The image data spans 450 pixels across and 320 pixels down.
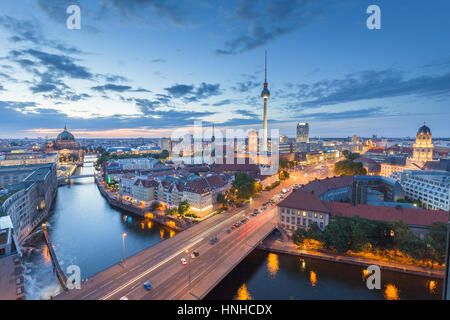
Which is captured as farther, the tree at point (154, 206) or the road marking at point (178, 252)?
the tree at point (154, 206)

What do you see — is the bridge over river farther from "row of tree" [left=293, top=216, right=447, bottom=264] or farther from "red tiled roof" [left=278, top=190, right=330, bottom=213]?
"row of tree" [left=293, top=216, right=447, bottom=264]

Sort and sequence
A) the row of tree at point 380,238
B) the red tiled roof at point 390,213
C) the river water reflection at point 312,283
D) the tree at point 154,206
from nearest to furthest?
the river water reflection at point 312,283, the row of tree at point 380,238, the red tiled roof at point 390,213, the tree at point 154,206

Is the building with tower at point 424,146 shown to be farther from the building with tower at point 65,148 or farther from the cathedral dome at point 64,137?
the cathedral dome at point 64,137

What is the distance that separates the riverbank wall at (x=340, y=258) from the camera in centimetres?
2846

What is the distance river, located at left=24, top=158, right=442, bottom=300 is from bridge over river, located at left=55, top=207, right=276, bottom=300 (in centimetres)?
215

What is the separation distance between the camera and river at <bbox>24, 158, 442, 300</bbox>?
2664 cm

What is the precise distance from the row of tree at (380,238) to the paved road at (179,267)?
965cm

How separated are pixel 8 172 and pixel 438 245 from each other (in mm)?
96072

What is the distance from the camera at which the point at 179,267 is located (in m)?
27.8

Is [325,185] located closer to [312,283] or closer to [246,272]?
[312,283]

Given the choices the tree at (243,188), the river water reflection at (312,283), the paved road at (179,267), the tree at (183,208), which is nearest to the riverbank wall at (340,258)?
the river water reflection at (312,283)
